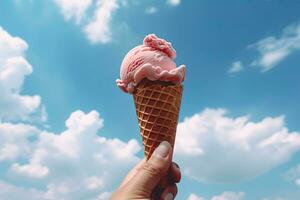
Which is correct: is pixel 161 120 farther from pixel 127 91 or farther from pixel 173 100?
pixel 127 91

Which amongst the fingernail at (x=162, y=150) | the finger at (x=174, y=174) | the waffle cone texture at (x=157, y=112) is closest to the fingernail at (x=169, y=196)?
the finger at (x=174, y=174)

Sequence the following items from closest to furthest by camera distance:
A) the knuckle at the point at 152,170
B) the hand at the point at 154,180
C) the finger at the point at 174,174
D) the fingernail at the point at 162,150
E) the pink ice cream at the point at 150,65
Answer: the hand at the point at 154,180, the knuckle at the point at 152,170, the fingernail at the point at 162,150, the finger at the point at 174,174, the pink ice cream at the point at 150,65

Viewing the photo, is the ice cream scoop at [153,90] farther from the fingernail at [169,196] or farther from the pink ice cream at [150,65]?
the fingernail at [169,196]

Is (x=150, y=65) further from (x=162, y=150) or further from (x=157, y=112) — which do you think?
(x=162, y=150)

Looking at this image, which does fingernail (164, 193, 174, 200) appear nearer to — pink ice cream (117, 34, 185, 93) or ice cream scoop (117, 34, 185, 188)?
ice cream scoop (117, 34, 185, 188)

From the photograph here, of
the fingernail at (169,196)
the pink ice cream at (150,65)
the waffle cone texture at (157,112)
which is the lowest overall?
the fingernail at (169,196)

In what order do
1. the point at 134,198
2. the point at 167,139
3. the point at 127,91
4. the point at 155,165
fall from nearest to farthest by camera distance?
the point at 134,198, the point at 155,165, the point at 167,139, the point at 127,91

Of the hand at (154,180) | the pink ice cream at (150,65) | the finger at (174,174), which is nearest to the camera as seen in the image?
the hand at (154,180)

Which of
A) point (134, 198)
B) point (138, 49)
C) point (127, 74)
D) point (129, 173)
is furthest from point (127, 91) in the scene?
point (134, 198)
